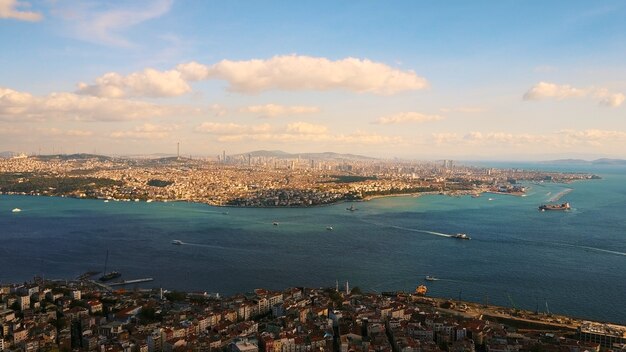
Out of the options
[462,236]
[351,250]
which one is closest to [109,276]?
[351,250]

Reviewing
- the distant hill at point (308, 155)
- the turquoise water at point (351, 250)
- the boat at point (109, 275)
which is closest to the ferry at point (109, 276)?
Result: the boat at point (109, 275)

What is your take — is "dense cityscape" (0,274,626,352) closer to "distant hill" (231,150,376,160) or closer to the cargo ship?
the cargo ship

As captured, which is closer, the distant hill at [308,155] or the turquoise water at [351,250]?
the turquoise water at [351,250]

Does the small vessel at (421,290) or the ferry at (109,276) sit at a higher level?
the small vessel at (421,290)

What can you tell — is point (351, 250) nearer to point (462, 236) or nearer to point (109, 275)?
point (462, 236)

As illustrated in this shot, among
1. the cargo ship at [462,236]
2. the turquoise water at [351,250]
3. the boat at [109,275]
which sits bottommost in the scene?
the boat at [109,275]

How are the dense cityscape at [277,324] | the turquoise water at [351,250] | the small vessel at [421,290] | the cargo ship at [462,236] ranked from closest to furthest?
the dense cityscape at [277,324]
the small vessel at [421,290]
the turquoise water at [351,250]
the cargo ship at [462,236]

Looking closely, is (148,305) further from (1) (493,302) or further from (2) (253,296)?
(1) (493,302)

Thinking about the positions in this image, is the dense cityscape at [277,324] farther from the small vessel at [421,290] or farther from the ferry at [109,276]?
the ferry at [109,276]

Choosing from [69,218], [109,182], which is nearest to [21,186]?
[109,182]
